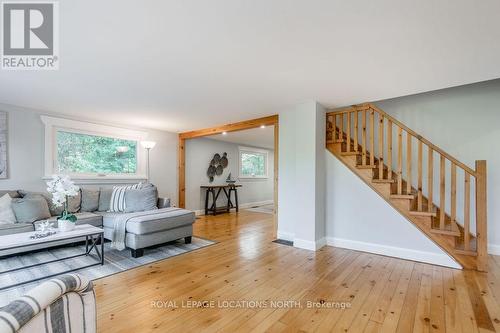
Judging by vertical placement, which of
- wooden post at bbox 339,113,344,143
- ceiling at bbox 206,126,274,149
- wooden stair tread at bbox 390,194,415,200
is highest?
ceiling at bbox 206,126,274,149

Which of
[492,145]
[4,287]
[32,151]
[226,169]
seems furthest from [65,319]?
[226,169]

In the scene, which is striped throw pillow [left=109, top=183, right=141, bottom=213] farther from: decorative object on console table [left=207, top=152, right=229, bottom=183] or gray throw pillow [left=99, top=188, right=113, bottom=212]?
decorative object on console table [left=207, top=152, right=229, bottom=183]

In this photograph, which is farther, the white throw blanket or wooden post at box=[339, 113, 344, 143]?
wooden post at box=[339, 113, 344, 143]

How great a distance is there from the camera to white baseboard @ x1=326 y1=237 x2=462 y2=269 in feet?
9.51

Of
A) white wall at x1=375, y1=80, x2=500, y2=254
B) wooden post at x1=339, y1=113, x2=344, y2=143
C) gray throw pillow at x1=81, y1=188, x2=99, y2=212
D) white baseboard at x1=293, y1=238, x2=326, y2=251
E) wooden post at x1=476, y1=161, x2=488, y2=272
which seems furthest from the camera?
gray throw pillow at x1=81, y1=188, x2=99, y2=212

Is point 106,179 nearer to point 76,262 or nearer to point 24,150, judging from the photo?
point 24,150

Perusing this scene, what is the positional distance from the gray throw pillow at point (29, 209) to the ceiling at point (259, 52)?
1.43 meters

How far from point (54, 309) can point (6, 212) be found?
3.62 metres

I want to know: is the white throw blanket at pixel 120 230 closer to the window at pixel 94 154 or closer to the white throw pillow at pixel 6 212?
the white throw pillow at pixel 6 212

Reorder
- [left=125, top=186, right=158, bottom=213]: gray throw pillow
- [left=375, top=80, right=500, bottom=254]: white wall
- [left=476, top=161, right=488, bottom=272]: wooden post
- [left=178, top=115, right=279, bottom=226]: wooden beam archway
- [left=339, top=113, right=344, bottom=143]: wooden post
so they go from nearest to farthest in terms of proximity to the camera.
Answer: [left=476, top=161, right=488, bottom=272]: wooden post, [left=375, top=80, right=500, bottom=254]: white wall, [left=339, top=113, right=344, bottom=143]: wooden post, [left=125, top=186, right=158, bottom=213]: gray throw pillow, [left=178, top=115, right=279, bottom=226]: wooden beam archway

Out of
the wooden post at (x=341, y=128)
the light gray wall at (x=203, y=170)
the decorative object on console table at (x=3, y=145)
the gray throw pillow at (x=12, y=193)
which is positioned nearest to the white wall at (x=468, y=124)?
the wooden post at (x=341, y=128)

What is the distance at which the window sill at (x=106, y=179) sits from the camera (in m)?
4.33

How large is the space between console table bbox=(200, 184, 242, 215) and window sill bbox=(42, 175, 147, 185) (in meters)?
1.74

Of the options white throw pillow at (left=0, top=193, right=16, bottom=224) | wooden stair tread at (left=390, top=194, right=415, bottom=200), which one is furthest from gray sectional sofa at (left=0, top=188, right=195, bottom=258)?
wooden stair tread at (left=390, top=194, right=415, bottom=200)
